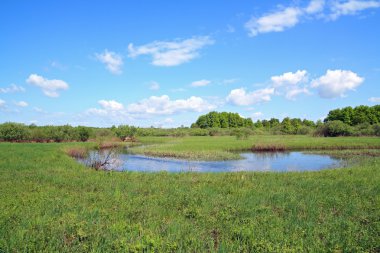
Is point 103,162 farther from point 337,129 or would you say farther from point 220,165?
point 337,129

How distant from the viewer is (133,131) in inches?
3108

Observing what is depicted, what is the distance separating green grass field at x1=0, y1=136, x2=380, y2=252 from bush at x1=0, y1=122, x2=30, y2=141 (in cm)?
4679

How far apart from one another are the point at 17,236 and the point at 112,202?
381cm

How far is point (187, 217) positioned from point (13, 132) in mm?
55502

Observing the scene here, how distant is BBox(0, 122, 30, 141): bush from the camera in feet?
177

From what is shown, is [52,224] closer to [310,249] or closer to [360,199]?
[310,249]

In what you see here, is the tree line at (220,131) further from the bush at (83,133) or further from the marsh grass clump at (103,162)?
the marsh grass clump at (103,162)

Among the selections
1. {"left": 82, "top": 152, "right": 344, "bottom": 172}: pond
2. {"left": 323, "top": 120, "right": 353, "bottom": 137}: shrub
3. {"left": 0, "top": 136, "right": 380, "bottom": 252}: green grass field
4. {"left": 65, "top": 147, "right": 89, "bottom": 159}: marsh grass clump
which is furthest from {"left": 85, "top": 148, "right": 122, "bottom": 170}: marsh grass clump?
{"left": 323, "top": 120, "right": 353, "bottom": 137}: shrub

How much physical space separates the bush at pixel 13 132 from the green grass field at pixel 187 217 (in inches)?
1842

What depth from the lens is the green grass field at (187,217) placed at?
664cm

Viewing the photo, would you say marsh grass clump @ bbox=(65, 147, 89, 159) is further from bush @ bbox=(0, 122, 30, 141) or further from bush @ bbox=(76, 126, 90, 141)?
bush @ bbox=(76, 126, 90, 141)

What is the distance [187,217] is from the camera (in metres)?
8.94

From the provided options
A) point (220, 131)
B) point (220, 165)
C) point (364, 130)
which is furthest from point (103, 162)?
point (220, 131)

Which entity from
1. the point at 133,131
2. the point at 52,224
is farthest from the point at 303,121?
the point at 52,224
